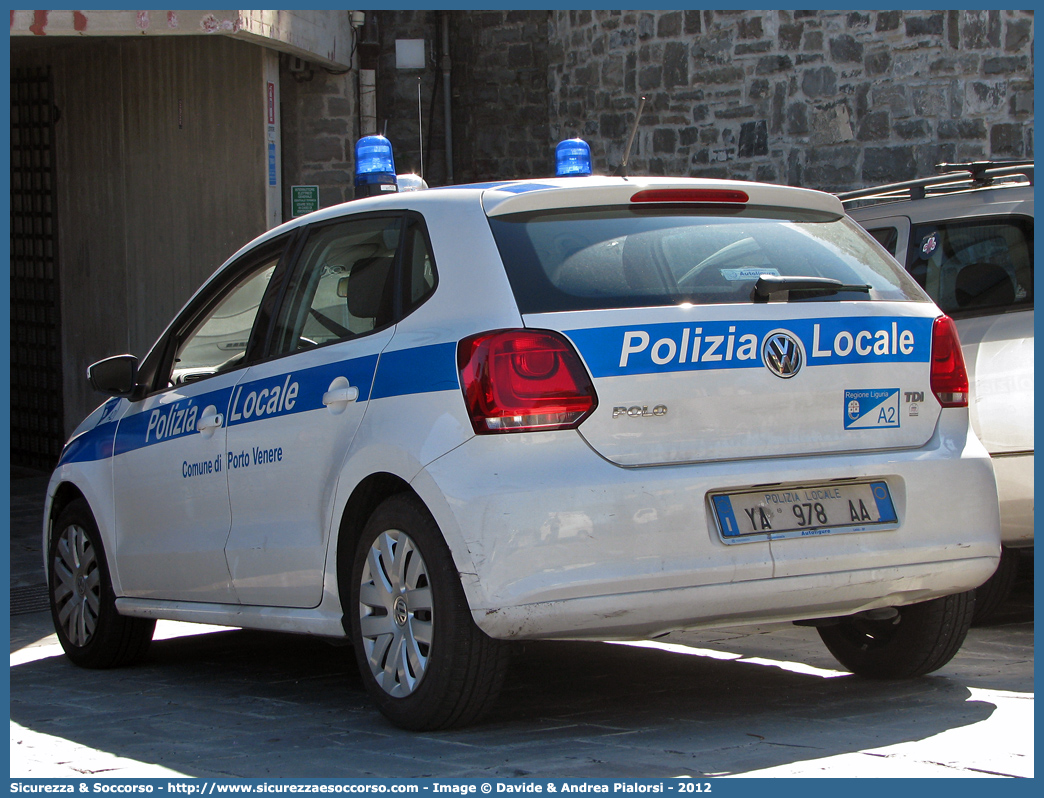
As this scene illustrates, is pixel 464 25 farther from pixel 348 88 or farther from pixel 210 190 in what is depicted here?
pixel 210 190

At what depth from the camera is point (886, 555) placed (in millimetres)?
4391

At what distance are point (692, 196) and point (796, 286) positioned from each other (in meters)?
0.44

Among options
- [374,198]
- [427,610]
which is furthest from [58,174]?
[427,610]

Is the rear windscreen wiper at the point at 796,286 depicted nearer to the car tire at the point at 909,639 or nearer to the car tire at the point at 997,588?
the car tire at the point at 909,639

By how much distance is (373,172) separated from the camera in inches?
290

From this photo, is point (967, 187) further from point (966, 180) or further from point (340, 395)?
point (340, 395)

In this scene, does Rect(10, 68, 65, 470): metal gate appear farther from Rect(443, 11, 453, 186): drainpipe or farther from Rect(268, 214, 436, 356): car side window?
Rect(268, 214, 436, 356): car side window

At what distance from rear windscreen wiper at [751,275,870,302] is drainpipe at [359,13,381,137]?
30.5 feet

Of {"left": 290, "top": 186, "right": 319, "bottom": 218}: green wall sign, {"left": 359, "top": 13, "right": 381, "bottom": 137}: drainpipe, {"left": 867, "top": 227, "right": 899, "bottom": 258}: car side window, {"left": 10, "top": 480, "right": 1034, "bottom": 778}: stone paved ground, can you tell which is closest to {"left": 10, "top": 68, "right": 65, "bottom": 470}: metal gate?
{"left": 290, "top": 186, "right": 319, "bottom": 218}: green wall sign

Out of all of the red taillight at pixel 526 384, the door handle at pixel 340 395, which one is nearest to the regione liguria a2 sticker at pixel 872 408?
the red taillight at pixel 526 384

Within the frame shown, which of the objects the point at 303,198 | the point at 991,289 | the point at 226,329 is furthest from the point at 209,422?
the point at 303,198

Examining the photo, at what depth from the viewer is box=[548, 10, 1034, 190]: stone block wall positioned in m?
12.9

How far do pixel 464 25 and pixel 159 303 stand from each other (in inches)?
215

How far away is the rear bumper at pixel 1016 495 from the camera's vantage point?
19.4 ft
